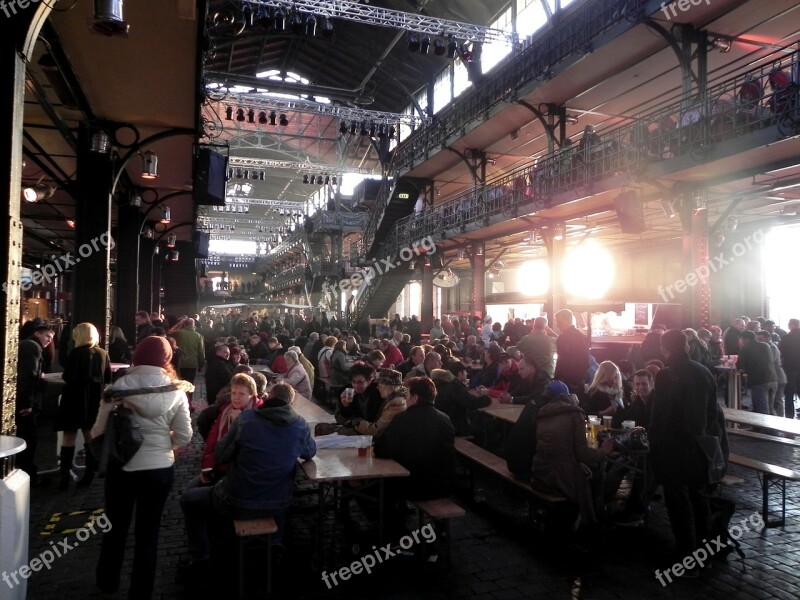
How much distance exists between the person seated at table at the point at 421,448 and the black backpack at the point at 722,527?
2.18 metres

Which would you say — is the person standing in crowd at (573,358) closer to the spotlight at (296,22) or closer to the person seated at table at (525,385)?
the person seated at table at (525,385)

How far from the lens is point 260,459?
3926 mm

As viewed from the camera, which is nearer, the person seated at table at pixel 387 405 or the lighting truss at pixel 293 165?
the person seated at table at pixel 387 405

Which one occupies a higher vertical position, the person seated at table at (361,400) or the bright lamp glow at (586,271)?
the bright lamp glow at (586,271)

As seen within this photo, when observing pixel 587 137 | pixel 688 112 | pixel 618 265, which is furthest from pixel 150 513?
pixel 618 265

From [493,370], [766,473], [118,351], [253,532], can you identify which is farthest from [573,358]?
[118,351]

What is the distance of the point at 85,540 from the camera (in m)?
4.75

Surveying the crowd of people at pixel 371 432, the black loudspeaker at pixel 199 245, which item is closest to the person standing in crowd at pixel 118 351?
the crowd of people at pixel 371 432

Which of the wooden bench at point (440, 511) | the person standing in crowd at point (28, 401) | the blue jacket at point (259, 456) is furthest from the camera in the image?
the person standing in crowd at point (28, 401)

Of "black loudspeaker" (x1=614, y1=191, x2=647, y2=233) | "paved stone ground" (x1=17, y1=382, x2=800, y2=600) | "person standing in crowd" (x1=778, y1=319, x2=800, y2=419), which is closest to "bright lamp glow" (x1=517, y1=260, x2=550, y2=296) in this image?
"black loudspeaker" (x1=614, y1=191, x2=647, y2=233)

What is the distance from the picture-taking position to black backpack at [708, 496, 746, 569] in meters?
4.58

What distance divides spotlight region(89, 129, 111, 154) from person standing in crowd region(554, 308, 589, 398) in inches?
249

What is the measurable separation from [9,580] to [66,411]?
359 cm

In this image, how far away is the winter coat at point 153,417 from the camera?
11.7ft
